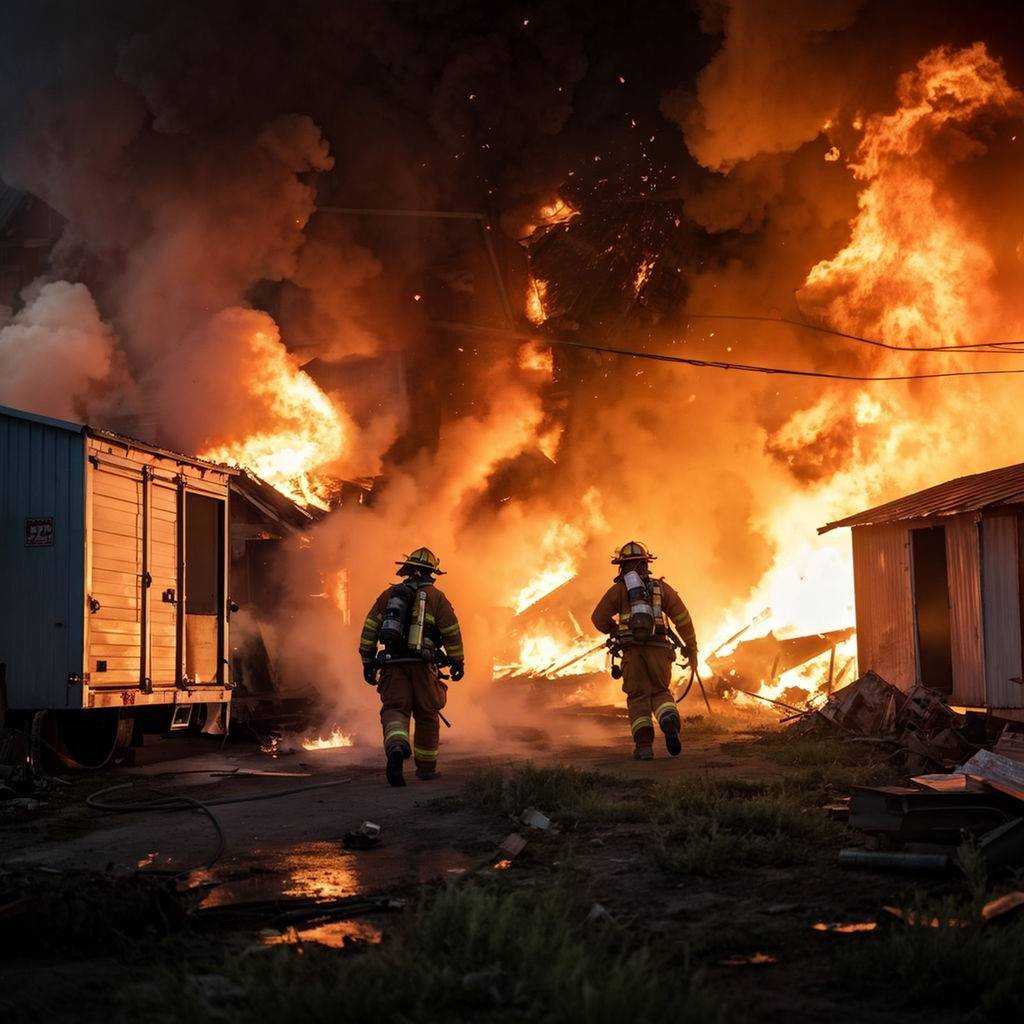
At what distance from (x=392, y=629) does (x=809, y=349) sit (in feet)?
58.8

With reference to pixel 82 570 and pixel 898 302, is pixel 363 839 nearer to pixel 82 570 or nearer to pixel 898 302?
pixel 82 570

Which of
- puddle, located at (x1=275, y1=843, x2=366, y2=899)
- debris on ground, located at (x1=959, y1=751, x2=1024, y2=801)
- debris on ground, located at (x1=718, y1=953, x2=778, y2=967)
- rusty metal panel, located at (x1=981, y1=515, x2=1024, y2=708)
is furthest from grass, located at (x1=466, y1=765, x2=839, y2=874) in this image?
rusty metal panel, located at (x1=981, y1=515, x2=1024, y2=708)

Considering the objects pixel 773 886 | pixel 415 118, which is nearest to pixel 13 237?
pixel 415 118

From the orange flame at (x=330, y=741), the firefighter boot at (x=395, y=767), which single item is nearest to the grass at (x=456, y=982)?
the firefighter boot at (x=395, y=767)

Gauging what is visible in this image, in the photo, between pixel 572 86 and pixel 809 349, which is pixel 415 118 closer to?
pixel 572 86

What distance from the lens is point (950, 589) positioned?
1357 centimetres

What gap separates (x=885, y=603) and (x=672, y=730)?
594 cm

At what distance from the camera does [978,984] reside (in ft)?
11.2

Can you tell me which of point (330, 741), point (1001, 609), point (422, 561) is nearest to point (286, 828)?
point (422, 561)

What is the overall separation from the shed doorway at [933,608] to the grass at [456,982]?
1231cm

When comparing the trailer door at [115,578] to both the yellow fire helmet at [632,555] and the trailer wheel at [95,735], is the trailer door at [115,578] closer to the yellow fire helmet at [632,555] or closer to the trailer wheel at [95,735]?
the trailer wheel at [95,735]

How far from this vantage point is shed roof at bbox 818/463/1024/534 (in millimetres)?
12242

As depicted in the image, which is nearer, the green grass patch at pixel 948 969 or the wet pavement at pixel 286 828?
the green grass patch at pixel 948 969

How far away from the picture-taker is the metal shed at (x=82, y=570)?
10328 millimetres
